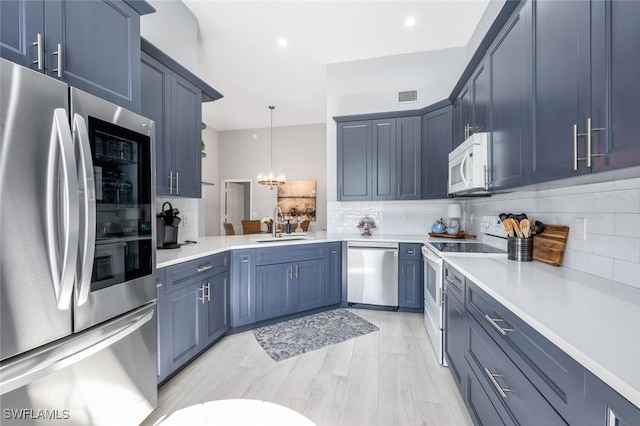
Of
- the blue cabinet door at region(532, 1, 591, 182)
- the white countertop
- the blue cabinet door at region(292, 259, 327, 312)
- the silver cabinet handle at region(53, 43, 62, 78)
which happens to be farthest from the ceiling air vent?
the silver cabinet handle at region(53, 43, 62, 78)

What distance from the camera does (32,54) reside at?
115cm

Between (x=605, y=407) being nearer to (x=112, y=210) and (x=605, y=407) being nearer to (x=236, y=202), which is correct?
(x=112, y=210)

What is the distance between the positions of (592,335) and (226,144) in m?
7.89

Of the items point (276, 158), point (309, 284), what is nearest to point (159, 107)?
point (309, 284)

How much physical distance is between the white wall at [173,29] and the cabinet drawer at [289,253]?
7.06 ft

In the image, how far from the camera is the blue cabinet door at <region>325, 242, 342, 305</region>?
3473mm

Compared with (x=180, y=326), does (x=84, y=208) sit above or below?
above

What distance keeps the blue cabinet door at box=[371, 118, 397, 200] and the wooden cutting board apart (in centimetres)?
197

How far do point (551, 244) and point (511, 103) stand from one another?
89cm

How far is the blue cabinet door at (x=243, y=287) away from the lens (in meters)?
2.82

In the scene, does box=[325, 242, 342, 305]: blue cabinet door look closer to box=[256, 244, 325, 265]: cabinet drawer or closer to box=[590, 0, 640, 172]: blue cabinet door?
box=[256, 244, 325, 265]: cabinet drawer

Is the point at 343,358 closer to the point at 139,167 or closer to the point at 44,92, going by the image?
the point at 139,167

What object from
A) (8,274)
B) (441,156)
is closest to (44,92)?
(8,274)

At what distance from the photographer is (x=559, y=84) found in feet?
4.00
